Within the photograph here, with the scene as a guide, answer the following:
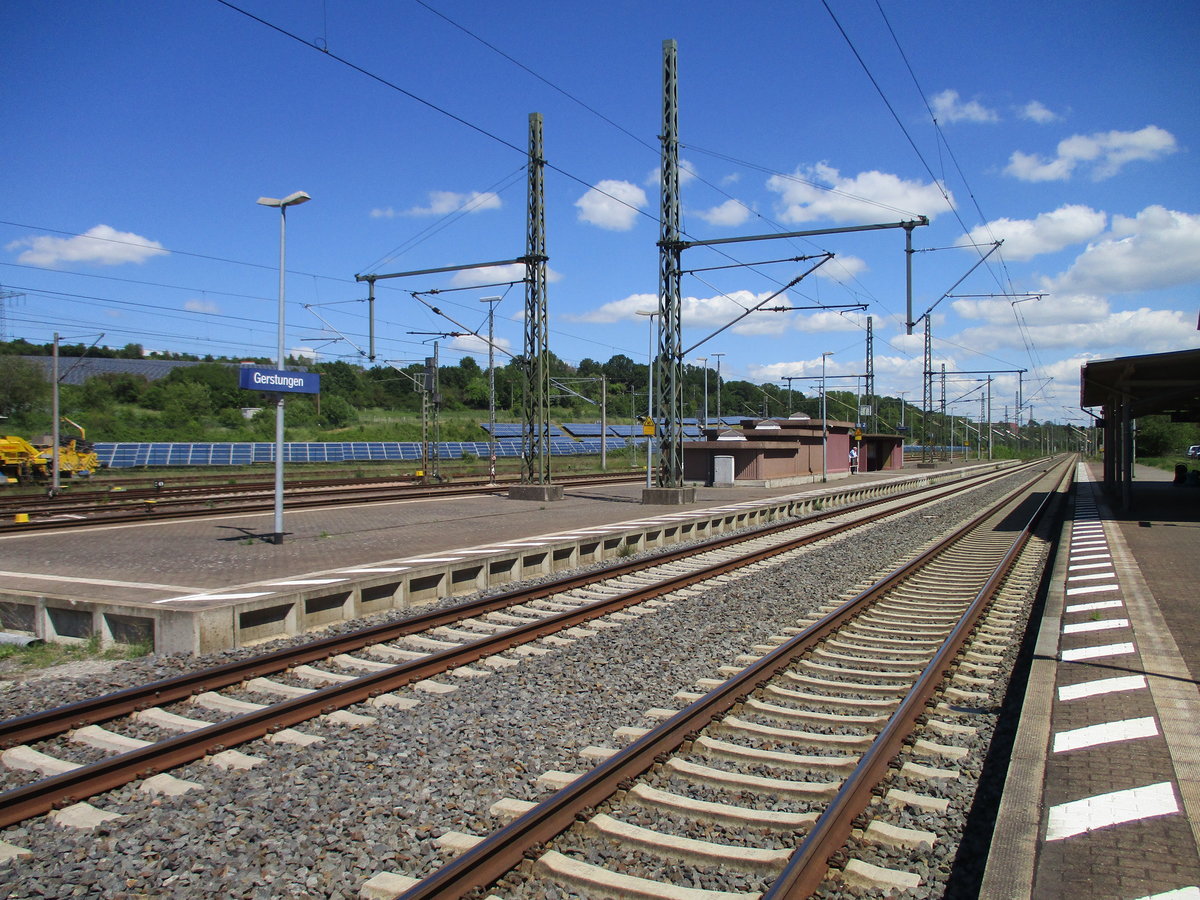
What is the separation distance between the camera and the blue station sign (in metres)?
16.1

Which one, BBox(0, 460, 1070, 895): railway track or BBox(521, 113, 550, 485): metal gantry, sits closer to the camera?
BBox(0, 460, 1070, 895): railway track

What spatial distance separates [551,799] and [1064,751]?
346 centimetres

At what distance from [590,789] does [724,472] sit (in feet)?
118

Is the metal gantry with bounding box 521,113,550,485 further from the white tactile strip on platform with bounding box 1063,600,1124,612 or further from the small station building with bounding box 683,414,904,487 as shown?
the white tactile strip on platform with bounding box 1063,600,1124,612

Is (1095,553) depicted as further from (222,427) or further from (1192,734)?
(222,427)

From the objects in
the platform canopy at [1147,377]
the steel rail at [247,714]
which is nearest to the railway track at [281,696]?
the steel rail at [247,714]

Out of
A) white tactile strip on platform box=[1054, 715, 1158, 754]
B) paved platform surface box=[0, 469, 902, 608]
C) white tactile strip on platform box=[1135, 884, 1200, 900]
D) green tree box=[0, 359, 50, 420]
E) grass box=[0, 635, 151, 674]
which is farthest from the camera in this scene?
green tree box=[0, 359, 50, 420]

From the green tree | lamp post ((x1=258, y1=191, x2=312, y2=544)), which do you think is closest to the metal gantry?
lamp post ((x1=258, y1=191, x2=312, y2=544))

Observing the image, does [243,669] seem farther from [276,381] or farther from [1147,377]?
[1147,377]

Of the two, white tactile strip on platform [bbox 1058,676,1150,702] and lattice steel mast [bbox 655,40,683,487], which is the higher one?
lattice steel mast [bbox 655,40,683,487]

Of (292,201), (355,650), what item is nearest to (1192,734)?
(355,650)

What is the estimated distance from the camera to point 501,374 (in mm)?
110750

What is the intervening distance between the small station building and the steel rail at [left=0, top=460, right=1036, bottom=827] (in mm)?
30319

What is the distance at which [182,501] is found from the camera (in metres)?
27.3
